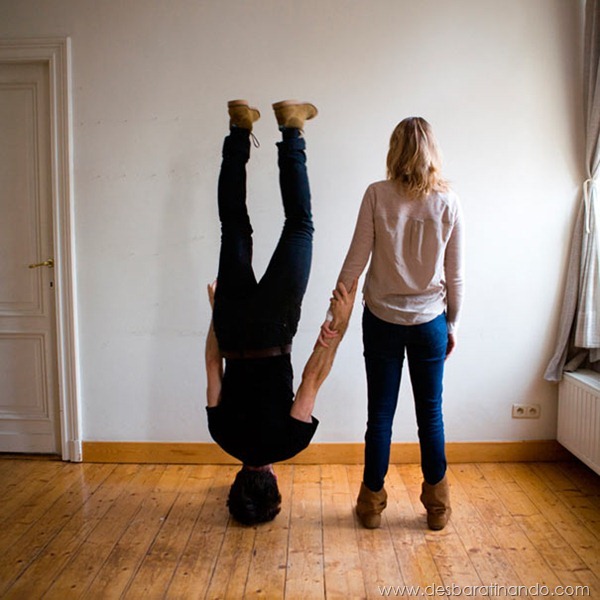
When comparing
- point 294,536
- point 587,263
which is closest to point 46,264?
point 294,536

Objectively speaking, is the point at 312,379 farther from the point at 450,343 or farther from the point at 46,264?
the point at 46,264

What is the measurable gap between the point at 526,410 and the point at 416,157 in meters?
1.66

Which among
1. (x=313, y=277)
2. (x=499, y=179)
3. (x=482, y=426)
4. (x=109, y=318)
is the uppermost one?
(x=499, y=179)

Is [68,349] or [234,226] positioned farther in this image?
[68,349]

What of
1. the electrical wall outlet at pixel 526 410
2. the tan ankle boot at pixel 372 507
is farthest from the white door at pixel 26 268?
the electrical wall outlet at pixel 526 410

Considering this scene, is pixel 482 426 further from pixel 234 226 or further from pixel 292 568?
pixel 234 226

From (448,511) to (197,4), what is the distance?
268 centimetres

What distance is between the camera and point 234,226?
96.7 inches

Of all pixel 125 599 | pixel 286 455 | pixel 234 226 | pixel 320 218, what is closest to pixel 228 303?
pixel 234 226

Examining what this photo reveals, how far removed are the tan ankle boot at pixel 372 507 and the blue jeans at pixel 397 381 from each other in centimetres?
3

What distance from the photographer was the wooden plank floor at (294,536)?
82.9 inches

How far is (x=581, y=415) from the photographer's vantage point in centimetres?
291

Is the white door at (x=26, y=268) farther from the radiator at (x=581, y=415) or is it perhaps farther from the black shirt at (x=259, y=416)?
the radiator at (x=581, y=415)

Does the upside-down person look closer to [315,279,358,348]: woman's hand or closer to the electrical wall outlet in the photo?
[315,279,358,348]: woman's hand
